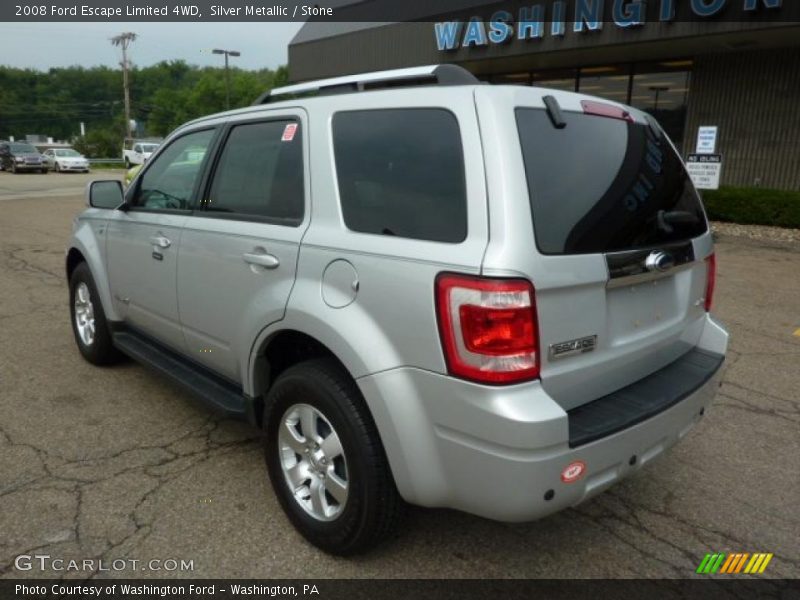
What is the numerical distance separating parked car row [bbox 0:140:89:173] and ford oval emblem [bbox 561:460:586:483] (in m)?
38.7

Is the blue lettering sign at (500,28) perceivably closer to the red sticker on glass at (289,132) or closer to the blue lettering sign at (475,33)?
the blue lettering sign at (475,33)

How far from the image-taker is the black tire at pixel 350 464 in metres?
2.27

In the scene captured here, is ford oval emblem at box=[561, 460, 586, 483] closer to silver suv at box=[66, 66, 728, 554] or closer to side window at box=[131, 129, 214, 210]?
silver suv at box=[66, 66, 728, 554]

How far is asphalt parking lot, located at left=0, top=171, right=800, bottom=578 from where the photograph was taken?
254cm

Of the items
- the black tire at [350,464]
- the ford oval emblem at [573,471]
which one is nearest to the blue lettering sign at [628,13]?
the black tire at [350,464]

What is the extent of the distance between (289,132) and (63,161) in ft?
126

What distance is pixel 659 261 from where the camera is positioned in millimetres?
2396

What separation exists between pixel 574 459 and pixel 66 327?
16.7 feet

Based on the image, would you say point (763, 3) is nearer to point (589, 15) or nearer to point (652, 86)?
point (589, 15)

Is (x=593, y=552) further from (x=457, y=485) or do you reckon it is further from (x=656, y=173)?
(x=656, y=173)

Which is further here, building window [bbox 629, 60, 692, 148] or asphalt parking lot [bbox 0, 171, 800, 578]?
building window [bbox 629, 60, 692, 148]

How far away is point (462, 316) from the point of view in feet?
6.56

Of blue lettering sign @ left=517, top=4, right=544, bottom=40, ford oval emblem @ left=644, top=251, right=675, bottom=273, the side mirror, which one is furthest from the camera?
blue lettering sign @ left=517, top=4, right=544, bottom=40

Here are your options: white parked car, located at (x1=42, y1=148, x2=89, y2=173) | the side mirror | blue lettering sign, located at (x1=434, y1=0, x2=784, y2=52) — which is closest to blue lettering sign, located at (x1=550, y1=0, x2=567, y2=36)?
blue lettering sign, located at (x1=434, y1=0, x2=784, y2=52)
